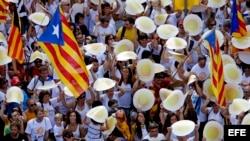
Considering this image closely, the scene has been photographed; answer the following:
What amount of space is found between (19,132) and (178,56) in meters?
3.55

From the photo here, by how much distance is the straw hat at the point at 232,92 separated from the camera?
19734 millimetres

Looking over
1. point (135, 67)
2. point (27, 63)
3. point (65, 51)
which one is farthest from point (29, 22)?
point (65, 51)

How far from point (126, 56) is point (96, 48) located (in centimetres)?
53

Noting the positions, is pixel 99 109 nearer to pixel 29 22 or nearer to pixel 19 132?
pixel 19 132

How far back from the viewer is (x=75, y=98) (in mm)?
19953

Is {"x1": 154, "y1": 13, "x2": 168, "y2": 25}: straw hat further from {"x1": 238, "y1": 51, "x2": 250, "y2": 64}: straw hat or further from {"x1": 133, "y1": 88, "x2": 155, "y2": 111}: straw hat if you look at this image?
{"x1": 133, "y1": 88, "x2": 155, "y2": 111}: straw hat

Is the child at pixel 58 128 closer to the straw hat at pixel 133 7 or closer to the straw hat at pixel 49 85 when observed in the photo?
the straw hat at pixel 49 85

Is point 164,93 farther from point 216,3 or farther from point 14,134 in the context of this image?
point 216,3

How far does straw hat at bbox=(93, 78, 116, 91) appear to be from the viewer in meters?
19.8

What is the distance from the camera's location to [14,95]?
64.3 ft

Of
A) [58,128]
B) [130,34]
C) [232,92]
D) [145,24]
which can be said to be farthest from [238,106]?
[130,34]

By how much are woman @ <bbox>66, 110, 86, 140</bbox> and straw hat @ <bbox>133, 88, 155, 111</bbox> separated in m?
1.06

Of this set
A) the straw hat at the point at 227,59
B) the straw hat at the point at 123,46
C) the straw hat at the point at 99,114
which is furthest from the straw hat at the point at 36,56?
the straw hat at the point at 227,59

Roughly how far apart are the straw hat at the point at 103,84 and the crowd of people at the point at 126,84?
0.9 inches
